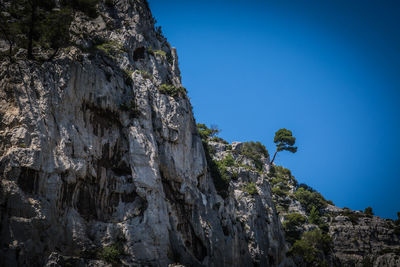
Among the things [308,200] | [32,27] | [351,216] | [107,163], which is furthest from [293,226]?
[32,27]

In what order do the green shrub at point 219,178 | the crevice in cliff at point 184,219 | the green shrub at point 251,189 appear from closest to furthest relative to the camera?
1. the crevice in cliff at point 184,219
2. the green shrub at point 219,178
3. the green shrub at point 251,189

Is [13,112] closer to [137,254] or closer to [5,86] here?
[5,86]

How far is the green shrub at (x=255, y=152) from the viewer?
69562 millimetres

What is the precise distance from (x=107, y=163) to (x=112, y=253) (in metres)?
7.35

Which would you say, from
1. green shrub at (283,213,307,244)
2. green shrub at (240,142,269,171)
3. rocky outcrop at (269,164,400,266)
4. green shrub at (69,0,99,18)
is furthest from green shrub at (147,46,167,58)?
rocky outcrop at (269,164,400,266)

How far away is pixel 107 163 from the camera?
1095 inches

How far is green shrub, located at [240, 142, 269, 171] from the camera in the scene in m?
69.6

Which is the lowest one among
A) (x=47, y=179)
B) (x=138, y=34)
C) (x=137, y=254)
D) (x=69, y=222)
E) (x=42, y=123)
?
(x=137, y=254)

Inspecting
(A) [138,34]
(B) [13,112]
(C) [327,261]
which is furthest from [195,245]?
(C) [327,261]

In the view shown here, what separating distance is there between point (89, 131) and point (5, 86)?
6.67 meters

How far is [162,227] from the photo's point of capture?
28016mm

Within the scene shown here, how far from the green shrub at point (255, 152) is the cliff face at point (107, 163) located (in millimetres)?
27059

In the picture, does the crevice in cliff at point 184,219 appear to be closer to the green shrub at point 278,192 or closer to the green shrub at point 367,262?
the green shrub at point 278,192

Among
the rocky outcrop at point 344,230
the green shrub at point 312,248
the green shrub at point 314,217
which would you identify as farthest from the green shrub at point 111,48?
the green shrub at point 314,217
